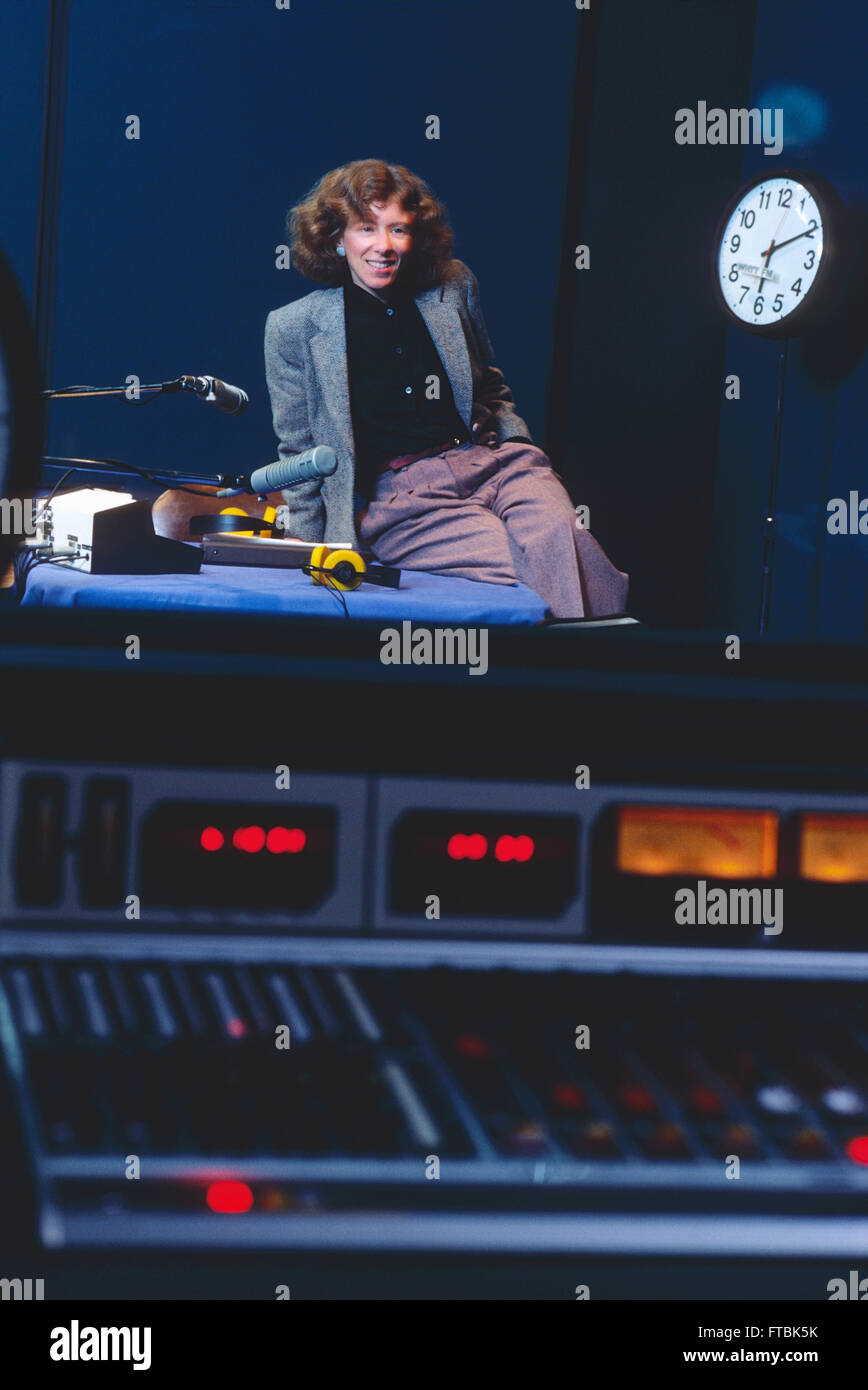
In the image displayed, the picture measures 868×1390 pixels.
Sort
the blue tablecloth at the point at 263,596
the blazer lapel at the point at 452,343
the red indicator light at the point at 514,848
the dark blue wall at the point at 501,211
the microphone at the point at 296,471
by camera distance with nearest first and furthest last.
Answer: the red indicator light at the point at 514,848 < the microphone at the point at 296,471 < the blue tablecloth at the point at 263,596 < the blazer lapel at the point at 452,343 < the dark blue wall at the point at 501,211

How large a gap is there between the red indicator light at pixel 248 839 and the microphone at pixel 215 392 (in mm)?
849

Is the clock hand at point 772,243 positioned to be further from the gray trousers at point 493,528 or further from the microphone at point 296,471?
the microphone at point 296,471

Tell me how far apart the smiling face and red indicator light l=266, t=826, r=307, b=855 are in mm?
3022

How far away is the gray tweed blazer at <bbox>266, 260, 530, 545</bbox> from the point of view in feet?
9.83

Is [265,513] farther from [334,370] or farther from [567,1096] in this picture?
[567,1096]

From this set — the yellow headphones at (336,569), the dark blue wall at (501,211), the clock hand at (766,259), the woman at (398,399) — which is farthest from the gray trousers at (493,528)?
the dark blue wall at (501,211)

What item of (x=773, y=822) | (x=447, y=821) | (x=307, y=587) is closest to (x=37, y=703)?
(x=447, y=821)

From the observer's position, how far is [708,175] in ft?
13.9

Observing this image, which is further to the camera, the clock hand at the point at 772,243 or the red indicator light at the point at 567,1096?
the clock hand at the point at 772,243

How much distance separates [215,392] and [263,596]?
545 millimetres

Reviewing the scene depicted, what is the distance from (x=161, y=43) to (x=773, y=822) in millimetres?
4061

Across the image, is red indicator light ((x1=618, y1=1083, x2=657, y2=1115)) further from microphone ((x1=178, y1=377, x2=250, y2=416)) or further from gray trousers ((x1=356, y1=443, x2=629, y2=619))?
gray trousers ((x1=356, y1=443, x2=629, y2=619))

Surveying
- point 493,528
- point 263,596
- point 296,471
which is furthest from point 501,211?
point 296,471

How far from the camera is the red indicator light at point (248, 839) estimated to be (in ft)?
1.54
